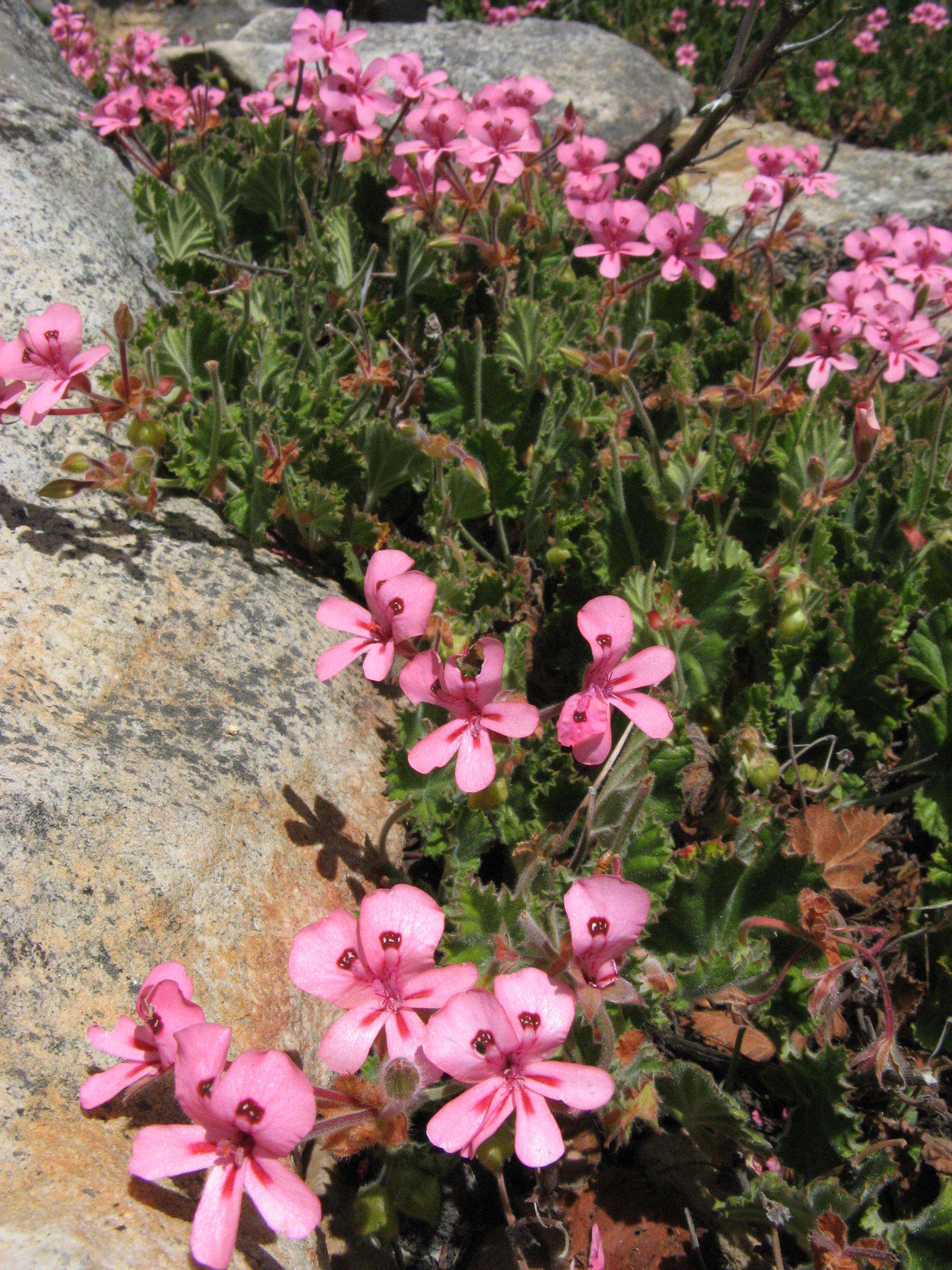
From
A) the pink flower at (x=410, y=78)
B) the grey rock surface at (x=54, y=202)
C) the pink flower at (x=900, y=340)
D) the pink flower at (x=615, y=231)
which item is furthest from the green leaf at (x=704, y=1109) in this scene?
the pink flower at (x=410, y=78)

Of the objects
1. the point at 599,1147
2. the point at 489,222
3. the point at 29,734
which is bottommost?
the point at 599,1147

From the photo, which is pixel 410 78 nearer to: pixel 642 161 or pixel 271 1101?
pixel 642 161

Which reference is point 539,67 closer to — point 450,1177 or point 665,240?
point 665,240

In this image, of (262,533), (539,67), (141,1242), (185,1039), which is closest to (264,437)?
(262,533)

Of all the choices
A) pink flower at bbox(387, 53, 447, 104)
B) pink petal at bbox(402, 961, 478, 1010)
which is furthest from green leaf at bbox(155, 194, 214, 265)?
pink petal at bbox(402, 961, 478, 1010)

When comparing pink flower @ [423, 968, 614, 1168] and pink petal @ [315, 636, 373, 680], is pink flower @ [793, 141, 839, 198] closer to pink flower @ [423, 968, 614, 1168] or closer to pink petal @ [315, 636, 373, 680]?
pink petal @ [315, 636, 373, 680]

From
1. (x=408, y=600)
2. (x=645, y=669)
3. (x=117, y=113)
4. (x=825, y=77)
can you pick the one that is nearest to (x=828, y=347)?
(x=645, y=669)
